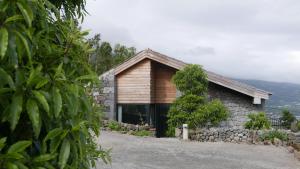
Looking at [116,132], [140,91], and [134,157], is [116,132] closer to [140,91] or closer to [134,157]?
[140,91]

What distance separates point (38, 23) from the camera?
2146 millimetres

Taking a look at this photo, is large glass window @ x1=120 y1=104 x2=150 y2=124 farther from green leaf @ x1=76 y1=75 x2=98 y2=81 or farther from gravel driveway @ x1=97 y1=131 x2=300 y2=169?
green leaf @ x1=76 y1=75 x2=98 y2=81

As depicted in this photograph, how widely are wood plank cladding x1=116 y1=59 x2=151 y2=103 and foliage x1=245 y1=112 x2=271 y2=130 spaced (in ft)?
17.2

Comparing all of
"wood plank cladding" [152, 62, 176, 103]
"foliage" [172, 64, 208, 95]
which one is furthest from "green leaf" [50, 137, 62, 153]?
"wood plank cladding" [152, 62, 176, 103]

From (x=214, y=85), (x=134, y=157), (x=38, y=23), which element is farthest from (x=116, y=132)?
(x=38, y=23)

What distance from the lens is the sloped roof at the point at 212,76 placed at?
2084cm

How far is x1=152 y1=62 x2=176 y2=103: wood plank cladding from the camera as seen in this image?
885 inches

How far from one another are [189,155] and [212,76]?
24.3 ft

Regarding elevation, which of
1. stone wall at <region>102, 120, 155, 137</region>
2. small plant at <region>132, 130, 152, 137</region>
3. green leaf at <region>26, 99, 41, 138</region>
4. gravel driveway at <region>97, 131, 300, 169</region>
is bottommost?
gravel driveway at <region>97, 131, 300, 169</region>

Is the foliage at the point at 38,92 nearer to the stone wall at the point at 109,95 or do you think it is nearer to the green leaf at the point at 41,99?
the green leaf at the point at 41,99

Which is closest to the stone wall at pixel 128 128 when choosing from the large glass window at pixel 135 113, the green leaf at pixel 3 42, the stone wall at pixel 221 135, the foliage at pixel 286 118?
the large glass window at pixel 135 113

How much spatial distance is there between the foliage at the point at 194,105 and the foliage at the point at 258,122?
3.54 feet

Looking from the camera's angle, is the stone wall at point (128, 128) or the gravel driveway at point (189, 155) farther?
the stone wall at point (128, 128)

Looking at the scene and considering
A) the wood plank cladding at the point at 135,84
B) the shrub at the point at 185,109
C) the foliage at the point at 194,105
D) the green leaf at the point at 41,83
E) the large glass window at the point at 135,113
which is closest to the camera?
the green leaf at the point at 41,83
